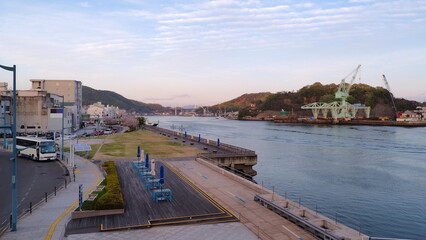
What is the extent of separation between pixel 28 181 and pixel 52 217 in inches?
522

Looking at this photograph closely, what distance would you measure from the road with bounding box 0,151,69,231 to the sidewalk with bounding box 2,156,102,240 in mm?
1344

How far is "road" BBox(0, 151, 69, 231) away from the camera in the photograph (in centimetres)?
2234

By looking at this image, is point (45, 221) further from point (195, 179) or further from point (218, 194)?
point (195, 179)

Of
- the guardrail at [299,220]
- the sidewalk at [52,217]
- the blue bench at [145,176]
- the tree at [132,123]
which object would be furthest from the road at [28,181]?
the tree at [132,123]

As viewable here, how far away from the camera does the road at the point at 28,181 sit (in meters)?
22.3

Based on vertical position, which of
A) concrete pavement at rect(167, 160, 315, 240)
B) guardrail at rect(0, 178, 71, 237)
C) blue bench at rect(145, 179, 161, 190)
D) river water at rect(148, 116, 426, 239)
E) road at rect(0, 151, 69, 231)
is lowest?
river water at rect(148, 116, 426, 239)

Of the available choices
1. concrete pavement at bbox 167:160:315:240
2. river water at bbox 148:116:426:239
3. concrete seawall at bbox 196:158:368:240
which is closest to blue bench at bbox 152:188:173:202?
concrete pavement at bbox 167:160:315:240

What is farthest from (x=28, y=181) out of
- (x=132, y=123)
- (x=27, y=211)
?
(x=132, y=123)

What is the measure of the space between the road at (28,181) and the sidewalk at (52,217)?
134 cm

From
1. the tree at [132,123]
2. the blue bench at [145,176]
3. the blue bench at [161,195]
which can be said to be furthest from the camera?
the tree at [132,123]

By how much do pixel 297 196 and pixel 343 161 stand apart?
30771mm

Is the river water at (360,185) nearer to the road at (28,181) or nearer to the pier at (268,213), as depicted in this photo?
the pier at (268,213)

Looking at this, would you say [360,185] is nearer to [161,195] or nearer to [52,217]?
[161,195]

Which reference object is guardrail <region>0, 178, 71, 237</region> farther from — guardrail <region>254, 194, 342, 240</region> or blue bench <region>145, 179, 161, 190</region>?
guardrail <region>254, 194, 342, 240</region>
